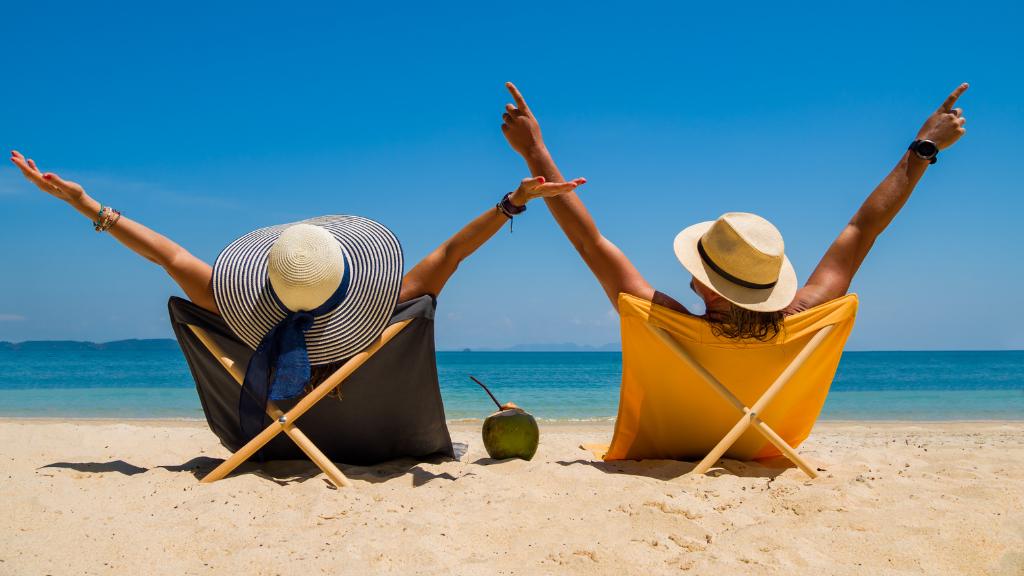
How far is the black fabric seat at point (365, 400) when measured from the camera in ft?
12.0

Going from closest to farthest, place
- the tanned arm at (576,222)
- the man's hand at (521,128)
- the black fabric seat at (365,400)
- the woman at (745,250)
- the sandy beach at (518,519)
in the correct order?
the sandy beach at (518,519) → the woman at (745,250) → the black fabric seat at (365,400) → the tanned arm at (576,222) → the man's hand at (521,128)

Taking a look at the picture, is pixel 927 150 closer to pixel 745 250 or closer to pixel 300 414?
pixel 745 250

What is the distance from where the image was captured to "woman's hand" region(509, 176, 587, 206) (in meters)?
3.53

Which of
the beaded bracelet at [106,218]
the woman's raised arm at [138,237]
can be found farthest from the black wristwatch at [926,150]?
the beaded bracelet at [106,218]

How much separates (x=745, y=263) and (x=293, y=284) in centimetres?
217

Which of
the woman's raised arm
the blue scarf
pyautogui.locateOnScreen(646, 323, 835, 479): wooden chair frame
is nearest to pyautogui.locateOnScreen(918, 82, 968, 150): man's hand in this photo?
pyautogui.locateOnScreen(646, 323, 835, 479): wooden chair frame

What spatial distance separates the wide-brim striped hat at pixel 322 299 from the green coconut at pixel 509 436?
90 centimetres

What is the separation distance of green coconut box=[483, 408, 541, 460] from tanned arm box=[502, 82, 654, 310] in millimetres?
848

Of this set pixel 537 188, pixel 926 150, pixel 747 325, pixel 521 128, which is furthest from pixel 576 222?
pixel 926 150

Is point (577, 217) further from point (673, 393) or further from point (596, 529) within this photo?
point (596, 529)

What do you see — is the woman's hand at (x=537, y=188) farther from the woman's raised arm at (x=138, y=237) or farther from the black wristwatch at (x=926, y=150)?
the black wristwatch at (x=926, y=150)

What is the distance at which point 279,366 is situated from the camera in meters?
3.47

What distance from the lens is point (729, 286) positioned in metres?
3.53

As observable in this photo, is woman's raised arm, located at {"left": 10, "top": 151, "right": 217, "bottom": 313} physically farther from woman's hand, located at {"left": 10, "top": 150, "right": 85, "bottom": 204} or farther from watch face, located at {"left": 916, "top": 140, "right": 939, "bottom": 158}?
watch face, located at {"left": 916, "top": 140, "right": 939, "bottom": 158}
